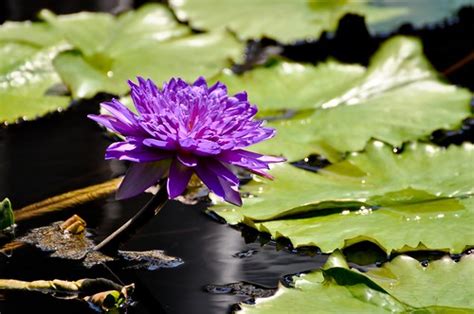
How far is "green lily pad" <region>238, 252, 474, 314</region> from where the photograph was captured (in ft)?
3.86

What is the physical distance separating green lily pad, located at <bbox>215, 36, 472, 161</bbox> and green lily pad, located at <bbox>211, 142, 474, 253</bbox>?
15 cm

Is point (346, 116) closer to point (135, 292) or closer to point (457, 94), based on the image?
point (457, 94)

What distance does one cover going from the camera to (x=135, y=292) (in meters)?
1.30

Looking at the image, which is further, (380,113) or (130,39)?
(130,39)

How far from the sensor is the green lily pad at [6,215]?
143 cm

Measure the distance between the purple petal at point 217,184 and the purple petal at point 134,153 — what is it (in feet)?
0.17

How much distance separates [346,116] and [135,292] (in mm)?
869

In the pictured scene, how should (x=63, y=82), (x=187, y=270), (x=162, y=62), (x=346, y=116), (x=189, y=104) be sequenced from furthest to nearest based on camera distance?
1. (x=162, y=62)
2. (x=63, y=82)
3. (x=346, y=116)
4. (x=187, y=270)
5. (x=189, y=104)

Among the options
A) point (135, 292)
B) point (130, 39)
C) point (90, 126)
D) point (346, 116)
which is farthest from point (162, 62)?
point (135, 292)

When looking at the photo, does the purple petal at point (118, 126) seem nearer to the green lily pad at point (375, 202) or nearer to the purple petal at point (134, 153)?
the purple petal at point (134, 153)

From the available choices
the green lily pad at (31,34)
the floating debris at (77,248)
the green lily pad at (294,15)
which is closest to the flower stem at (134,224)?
the floating debris at (77,248)

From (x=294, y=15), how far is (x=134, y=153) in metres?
1.60

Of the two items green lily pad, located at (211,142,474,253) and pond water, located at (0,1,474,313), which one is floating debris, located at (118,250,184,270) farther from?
green lily pad, located at (211,142,474,253)

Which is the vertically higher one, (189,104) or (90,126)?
(189,104)
